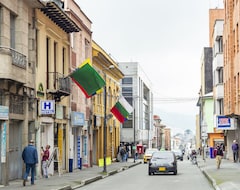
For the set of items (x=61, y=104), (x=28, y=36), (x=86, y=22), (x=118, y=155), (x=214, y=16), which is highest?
(x=214, y=16)

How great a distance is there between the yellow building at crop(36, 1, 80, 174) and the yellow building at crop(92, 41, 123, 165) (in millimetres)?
12241

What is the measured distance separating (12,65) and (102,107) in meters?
31.1

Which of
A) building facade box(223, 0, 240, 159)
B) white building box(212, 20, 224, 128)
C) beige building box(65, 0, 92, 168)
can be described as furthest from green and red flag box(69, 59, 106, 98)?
white building box(212, 20, 224, 128)

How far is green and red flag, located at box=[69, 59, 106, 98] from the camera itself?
33062mm

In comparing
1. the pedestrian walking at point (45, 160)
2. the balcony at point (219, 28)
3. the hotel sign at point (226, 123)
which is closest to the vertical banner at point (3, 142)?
the pedestrian walking at point (45, 160)

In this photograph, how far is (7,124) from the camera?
83.4 ft

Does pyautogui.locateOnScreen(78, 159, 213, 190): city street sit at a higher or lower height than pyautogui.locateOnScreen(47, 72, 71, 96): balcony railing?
lower

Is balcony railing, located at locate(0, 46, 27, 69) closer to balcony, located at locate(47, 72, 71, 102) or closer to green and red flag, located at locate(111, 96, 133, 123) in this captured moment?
balcony, located at locate(47, 72, 71, 102)

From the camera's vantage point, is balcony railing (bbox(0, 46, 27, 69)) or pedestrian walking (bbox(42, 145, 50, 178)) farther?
pedestrian walking (bbox(42, 145, 50, 178))

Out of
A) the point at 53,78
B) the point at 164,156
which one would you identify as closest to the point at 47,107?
the point at 53,78

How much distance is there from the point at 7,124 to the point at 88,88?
960cm

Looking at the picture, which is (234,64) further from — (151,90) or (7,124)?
(151,90)

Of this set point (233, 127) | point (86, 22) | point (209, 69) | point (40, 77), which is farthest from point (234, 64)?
point (209, 69)

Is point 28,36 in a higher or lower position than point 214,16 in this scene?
lower
